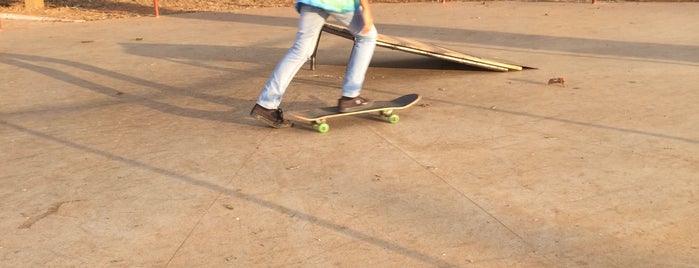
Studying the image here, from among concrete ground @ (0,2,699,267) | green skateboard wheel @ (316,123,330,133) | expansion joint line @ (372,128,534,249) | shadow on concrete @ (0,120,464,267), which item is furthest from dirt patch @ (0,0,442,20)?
expansion joint line @ (372,128,534,249)

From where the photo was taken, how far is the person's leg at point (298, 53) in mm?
6527

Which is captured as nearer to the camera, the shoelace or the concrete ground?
the concrete ground

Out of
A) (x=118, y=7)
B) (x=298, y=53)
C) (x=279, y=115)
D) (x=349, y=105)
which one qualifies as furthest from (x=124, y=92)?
(x=118, y=7)

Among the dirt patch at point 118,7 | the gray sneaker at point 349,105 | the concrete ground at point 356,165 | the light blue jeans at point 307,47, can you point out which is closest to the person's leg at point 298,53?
the light blue jeans at point 307,47

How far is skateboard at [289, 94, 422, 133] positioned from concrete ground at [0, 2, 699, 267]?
3.5 inches

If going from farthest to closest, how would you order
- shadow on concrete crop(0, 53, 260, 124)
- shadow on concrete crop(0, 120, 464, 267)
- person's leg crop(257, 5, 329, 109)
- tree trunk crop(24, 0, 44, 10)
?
1. tree trunk crop(24, 0, 44, 10)
2. shadow on concrete crop(0, 53, 260, 124)
3. person's leg crop(257, 5, 329, 109)
4. shadow on concrete crop(0, 120, 464, 267)

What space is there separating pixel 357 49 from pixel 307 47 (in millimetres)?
405

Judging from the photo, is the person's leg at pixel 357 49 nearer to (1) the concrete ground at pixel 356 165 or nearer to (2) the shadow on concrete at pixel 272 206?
(1) the concrete ground at pixel 356 165

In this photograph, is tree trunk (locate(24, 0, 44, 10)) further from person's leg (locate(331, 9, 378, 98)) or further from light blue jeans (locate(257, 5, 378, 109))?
person's leg (locate(331, 9, 378, 98))

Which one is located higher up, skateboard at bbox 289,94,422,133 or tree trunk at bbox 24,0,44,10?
skateboard at bbox 289,94,422,133

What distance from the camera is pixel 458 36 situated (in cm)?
1233

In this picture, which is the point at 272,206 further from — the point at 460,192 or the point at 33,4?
the point at 33,4

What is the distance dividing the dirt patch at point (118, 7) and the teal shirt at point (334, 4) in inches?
382

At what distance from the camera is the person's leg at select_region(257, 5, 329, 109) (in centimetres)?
653
